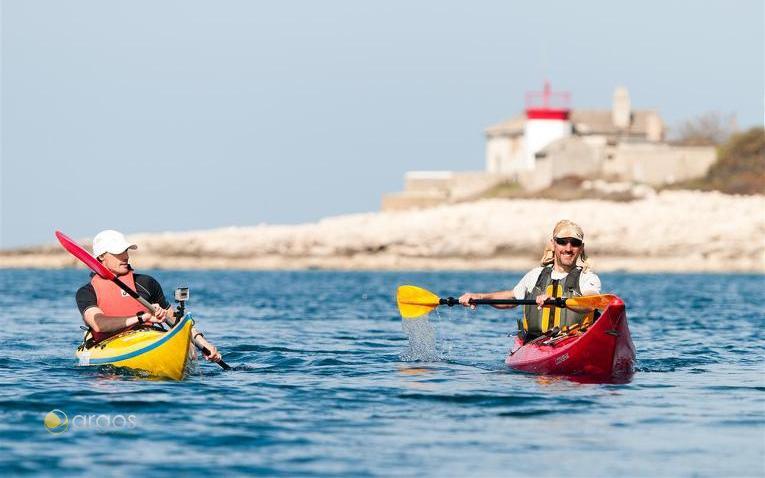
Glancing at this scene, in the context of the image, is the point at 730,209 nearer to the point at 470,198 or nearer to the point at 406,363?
the point at 470,198

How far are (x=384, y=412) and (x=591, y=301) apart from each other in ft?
8.17

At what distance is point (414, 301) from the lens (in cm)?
1577

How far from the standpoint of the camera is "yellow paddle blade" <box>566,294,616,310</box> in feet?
42.7

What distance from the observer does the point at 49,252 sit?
76.9 m

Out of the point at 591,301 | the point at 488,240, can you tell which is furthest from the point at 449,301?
the point at 488,240

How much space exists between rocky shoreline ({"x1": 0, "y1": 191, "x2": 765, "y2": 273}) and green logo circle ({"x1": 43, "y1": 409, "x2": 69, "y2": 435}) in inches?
1973

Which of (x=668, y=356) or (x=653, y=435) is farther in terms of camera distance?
(x=668, y=356)

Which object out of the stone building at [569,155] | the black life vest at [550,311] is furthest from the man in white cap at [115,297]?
the stone building at [569,155]

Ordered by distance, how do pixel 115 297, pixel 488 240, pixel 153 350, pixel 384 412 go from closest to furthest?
pixel 384 412, pixel 153 350, pixel 115 297, pixel 488 240

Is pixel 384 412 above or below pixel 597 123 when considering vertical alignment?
below

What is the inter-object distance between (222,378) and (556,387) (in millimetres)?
3320

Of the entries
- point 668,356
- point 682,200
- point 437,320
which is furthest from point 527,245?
point 668,356

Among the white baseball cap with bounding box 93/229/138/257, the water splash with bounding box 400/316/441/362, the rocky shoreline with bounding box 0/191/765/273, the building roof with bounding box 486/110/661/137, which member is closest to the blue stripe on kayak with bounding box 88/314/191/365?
the white baseball cap with bounding box 93/229/138/257

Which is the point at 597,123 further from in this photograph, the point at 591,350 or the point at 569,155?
the point at 591,350
